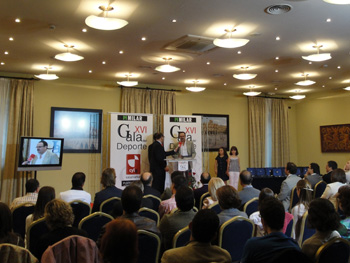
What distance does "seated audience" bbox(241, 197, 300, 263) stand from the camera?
7.62 ft

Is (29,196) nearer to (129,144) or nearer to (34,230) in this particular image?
(34,230)

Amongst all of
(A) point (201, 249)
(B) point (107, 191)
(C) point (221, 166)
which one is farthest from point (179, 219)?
(C) point (221, 166)

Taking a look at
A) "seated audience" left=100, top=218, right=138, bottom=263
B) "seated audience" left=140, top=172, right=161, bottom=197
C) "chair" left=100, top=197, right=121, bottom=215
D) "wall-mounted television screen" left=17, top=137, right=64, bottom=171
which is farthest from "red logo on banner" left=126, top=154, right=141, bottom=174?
"seated audience" left=100, top=218, right=138, bottom=263

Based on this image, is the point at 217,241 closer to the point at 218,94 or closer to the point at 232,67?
the point at 232,67

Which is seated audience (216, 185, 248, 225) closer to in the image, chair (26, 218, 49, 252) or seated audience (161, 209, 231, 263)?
seated audience (161, 209, 231, 263)

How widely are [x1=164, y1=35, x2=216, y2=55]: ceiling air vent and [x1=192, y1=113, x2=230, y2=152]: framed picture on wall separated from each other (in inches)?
201

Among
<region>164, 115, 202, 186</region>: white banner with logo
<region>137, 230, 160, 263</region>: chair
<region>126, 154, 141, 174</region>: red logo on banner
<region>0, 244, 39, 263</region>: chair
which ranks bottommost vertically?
<region>137, 230, 160, 263</region>: chair

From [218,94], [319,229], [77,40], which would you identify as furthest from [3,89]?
[319,229]

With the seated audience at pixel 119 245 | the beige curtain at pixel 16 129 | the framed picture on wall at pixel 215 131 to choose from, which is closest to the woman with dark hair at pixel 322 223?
the seated audience at pixel 119 245

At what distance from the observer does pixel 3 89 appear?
10.1 meters

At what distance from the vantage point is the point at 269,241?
94.2 inches

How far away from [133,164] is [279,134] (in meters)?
6.95

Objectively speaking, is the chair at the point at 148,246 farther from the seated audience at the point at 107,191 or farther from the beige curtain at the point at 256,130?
the beige curtain at the point at 256,130

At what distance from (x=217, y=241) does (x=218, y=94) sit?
1055 cm
